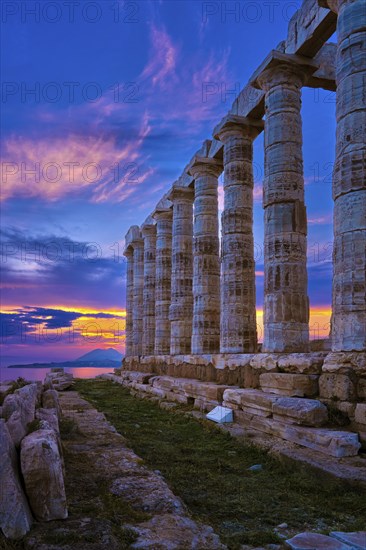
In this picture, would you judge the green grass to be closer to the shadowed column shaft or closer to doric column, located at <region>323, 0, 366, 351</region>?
doric column, located at <region>323, 0, 366, 351</region>

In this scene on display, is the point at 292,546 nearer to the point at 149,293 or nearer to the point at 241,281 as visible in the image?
the point at 241,281

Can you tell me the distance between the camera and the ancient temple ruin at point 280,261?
9.86 meters

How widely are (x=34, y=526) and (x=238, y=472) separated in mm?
4168

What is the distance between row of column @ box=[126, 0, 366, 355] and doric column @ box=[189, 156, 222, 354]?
0.04 meters

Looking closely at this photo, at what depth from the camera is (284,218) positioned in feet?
46.6

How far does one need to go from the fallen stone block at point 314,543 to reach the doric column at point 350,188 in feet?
19.0

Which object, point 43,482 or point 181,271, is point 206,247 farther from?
point 43,482

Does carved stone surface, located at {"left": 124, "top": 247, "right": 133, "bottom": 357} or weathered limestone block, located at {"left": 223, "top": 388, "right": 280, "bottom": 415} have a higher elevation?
carved stone surface, located at {"left": 124, "top": 247, "right": 133, "bottom": 357}

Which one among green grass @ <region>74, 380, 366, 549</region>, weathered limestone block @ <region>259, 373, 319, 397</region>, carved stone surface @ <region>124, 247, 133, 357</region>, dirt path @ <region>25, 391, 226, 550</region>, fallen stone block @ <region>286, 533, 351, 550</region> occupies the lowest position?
green grass @ <region>74, 380, 366, 549</region>

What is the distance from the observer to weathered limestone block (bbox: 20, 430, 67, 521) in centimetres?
436

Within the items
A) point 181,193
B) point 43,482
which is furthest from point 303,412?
point 181,193

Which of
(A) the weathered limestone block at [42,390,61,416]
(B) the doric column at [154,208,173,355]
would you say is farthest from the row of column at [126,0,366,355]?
(A) the weathered limestone block at [42,390,61,416]

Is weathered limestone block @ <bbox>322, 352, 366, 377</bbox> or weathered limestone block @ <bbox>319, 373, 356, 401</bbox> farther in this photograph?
weathered limestone block @ <bbox>322, 352, 366, 377</bbox>

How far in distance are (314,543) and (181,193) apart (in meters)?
22.2
